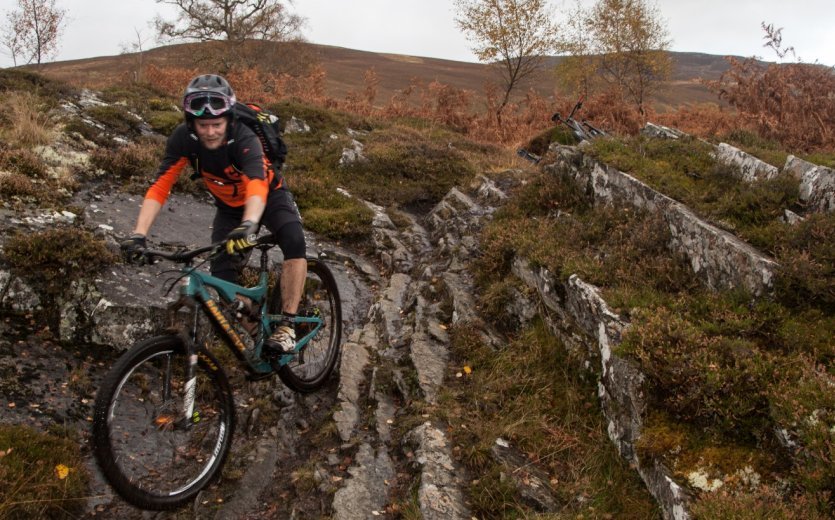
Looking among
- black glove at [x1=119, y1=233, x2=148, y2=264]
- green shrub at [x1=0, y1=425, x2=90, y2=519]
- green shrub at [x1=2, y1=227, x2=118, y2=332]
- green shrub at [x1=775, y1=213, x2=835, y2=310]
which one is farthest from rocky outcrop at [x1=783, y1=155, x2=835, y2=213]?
green shrub at [x1=2, y1=227, x2=118, y2=332]

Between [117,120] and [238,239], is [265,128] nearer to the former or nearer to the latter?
[238,239]

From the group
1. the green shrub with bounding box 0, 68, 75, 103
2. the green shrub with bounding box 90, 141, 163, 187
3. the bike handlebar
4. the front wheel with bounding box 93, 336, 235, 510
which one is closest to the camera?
the front wheel with bounding box 93, 336, 235, 510

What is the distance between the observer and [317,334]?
697 centimetres

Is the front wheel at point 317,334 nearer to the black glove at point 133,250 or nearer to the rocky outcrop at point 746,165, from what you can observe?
the black glove at point 133,250

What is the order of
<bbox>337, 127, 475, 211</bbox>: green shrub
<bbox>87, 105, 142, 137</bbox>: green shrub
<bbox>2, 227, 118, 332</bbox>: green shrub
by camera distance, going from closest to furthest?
<bbox>2, 227, 118, 332</bbox>: green shrub → <bbox>87, 105, 142, 137</bbox>: green shrub → <bbox>337, 127, 475, 211</bbox>: green shrub

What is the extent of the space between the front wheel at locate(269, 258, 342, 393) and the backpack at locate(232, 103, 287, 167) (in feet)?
4.65

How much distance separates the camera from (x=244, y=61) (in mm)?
43219

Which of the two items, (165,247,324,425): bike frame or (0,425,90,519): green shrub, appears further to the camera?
(165,247,324,425): bike frame

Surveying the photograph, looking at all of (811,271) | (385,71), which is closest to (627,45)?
(811,271)

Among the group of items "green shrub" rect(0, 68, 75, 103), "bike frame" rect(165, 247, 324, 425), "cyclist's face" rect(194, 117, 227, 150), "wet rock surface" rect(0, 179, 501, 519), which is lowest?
"wet rock surface" rect(0, 179, 501, 519)

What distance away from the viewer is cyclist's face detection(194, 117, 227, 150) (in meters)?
5.09

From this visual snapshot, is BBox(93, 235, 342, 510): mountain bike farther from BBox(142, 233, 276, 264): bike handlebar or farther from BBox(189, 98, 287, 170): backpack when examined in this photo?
BBox(189, 98, 287, 170): backpack

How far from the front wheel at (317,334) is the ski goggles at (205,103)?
213 centimetres

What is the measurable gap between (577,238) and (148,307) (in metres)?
6.10
